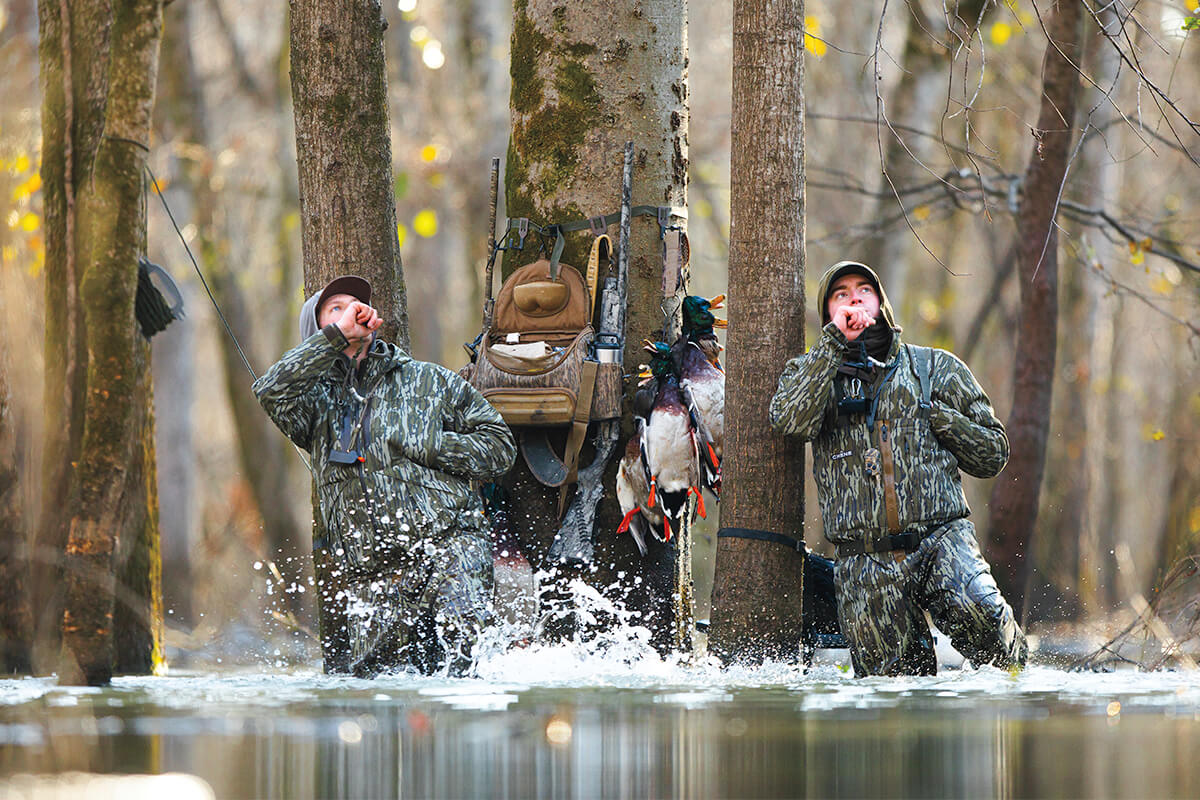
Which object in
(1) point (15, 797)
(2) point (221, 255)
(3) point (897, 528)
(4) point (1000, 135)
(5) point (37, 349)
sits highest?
(4) point (1000, 135)

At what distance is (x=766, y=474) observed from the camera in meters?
7.49

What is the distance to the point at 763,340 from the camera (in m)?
7.48

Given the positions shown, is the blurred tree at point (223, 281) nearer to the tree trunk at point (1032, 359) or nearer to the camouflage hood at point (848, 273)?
the tree trunk at point (1032, 359)

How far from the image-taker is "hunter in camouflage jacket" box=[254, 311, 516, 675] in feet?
23.7

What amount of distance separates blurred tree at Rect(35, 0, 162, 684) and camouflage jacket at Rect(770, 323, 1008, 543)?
3.31m

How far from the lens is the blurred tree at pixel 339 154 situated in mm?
8312

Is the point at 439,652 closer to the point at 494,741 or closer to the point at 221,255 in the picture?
the point at 494,741

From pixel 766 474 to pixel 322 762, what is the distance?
300 centimetres

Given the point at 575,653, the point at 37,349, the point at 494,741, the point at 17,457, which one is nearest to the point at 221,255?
the point at 37,349

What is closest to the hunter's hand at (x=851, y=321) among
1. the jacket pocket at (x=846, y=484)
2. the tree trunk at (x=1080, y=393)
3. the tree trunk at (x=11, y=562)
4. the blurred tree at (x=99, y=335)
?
the jacket pocket at (x=846, y=484)

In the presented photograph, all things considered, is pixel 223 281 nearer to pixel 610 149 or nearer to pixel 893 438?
pixel 610 149

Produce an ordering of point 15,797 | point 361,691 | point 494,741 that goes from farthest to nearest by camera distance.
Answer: point 361,691
point 494,741
point 15,797

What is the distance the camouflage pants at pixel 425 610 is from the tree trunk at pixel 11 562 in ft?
7.62

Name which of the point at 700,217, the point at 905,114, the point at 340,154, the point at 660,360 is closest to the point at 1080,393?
the point at 905,114
